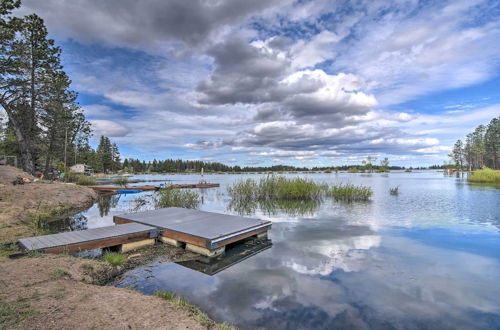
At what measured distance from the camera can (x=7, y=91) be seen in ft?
55.3

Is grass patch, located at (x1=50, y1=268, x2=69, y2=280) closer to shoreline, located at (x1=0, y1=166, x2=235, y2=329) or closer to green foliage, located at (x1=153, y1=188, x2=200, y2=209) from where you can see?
shoreline, located at (x1=0, y1=166, x2=235, y2=329)

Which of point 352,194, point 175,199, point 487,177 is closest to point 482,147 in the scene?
point 487,177

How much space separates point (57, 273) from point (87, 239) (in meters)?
1.98

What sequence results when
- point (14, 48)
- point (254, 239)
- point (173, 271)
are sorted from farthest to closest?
point (14, 48) < point (254, 239) < point (173, 271)

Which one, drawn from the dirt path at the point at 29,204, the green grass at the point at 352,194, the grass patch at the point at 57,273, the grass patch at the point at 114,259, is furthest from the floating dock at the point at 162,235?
the green grass at the point at 352,194

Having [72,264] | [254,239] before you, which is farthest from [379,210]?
[72,264]

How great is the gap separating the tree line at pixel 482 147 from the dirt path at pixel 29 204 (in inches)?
3314

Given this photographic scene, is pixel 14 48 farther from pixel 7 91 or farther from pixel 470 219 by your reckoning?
pixel 470 219

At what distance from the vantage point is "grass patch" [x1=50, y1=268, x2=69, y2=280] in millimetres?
4168

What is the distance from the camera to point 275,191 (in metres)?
18.7

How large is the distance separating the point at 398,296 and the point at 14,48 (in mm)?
22263

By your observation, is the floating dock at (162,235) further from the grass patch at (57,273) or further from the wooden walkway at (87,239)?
the grass patch at (57,273)

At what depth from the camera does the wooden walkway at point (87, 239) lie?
5.63 metres

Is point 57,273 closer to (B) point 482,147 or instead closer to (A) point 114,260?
(A) point 114,260
